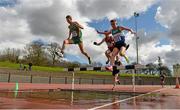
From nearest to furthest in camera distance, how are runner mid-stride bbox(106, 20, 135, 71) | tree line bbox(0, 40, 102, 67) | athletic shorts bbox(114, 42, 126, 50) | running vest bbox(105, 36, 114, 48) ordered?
runner mid-stride bbox(106, 20, 135, 71) < athletic shorts bbox(114, 42, 126, 50) < running vest bbox(105, 36, 114, 48) < tree line bbox(0, 40, 102, 67)

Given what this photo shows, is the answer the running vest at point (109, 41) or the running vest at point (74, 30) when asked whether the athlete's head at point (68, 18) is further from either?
the running vest at point (109, 41)

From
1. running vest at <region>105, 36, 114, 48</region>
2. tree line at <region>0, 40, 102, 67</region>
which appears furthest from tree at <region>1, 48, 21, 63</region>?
running vest at <region>105, 36, 114, 48</region>

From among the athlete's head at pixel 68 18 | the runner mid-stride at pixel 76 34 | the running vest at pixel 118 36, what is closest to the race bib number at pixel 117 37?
the running vest at pixel 118 36

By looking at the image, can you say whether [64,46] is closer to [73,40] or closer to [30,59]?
[73,40]

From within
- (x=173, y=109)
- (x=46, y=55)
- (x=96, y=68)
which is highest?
(x=46, y=55)

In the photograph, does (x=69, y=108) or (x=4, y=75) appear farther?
(x=4, y=75)

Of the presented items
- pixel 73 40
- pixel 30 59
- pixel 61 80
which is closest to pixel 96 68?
pixel 73 40

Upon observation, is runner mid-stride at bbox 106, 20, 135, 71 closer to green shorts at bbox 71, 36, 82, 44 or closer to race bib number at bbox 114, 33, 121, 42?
race bib number at bbox 114, 33, 121, 42

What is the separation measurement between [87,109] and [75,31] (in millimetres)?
9118

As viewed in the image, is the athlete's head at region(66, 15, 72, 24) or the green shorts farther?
the athlete's head at region(66, 15, 72, 24)

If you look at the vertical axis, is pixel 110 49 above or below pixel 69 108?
above

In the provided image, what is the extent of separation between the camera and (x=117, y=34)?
1691cm

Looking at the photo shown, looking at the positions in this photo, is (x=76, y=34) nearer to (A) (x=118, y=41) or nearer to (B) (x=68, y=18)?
(B) (x=68, y=18)

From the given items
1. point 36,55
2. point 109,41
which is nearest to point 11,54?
point 36,55
